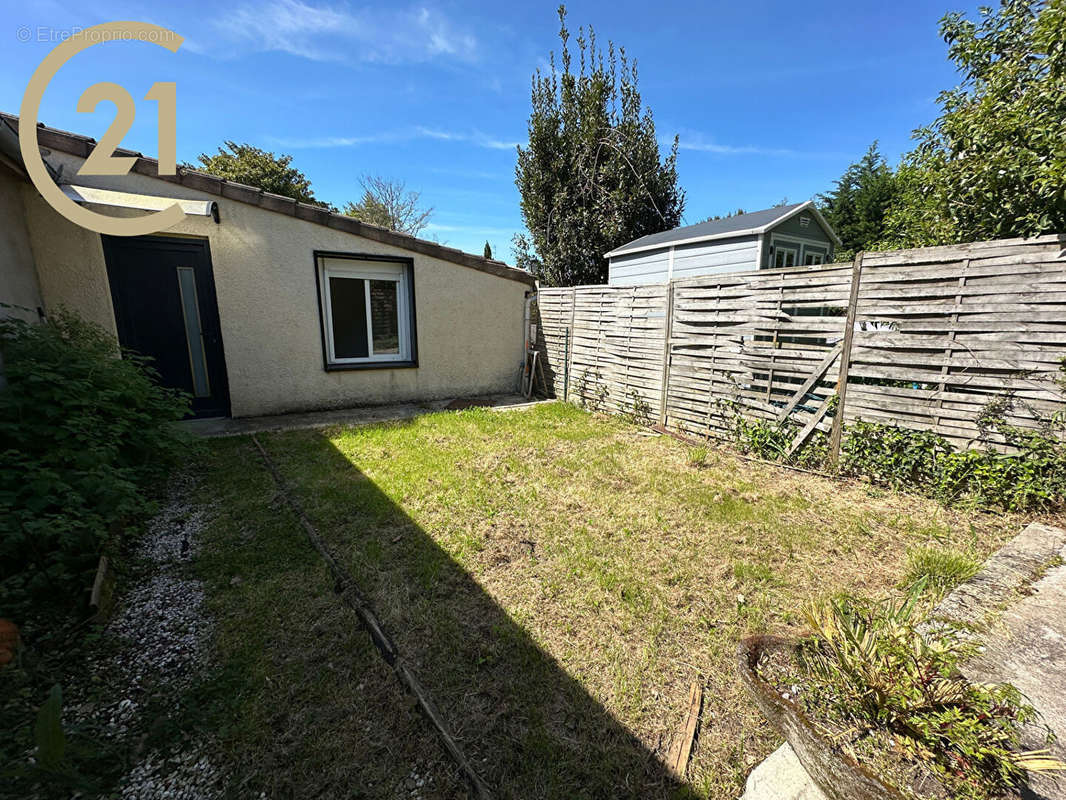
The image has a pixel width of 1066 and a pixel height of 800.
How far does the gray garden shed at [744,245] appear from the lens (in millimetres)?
9562

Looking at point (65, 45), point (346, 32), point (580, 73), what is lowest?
point (65, 45)

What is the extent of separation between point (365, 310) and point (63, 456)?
17.0ft

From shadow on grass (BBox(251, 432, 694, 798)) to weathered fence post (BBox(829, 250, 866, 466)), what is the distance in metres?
3.65

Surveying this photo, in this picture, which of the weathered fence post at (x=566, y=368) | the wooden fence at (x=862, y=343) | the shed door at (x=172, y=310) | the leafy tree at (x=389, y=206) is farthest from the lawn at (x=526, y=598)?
the leafy tree at (x=389, y=206)

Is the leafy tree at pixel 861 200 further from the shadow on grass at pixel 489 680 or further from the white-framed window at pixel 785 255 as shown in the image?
the shadow on grass at pixel 489 680

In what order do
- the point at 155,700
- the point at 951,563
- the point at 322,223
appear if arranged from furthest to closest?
the point at 322,223 → the point at 951,563 → the point at 155,700

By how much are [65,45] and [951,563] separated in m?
8.91

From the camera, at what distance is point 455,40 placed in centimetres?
830

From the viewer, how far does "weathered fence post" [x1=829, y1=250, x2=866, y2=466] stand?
418cm

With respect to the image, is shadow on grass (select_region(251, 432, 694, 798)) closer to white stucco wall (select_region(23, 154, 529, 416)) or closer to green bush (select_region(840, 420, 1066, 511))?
green bush (select_region(840, 420, 1066, 511))

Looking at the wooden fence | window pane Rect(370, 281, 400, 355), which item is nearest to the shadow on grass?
the wooden fence

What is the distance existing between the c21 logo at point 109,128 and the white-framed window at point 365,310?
2078 mm

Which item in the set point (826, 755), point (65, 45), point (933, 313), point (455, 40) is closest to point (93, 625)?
point (826, 755)

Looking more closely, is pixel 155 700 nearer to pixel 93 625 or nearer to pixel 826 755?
pixel 93 625
